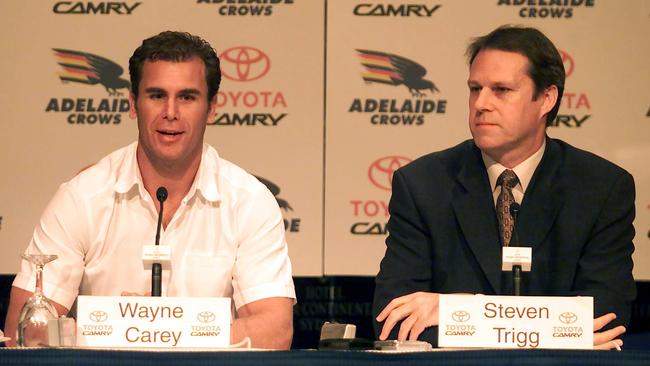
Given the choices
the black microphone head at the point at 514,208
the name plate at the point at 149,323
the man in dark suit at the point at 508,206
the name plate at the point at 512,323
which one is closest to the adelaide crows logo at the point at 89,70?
the man in dark suit at the point at 508,206

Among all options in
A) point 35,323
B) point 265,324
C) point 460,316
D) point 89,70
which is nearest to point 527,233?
point 265,324

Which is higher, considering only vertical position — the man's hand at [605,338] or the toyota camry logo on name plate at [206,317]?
the toyota camry logo on name plate at [206,317]

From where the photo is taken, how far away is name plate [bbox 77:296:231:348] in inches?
112

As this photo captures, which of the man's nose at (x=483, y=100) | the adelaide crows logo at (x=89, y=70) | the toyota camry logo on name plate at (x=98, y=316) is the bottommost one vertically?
the toyota camry logo on name plate at (x=98, y=316)

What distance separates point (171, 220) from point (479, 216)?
1.02m

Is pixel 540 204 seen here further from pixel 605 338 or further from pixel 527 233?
pixel 605 338

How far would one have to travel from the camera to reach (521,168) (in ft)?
13.3

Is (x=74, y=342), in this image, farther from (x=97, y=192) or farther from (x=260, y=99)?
(x=260, y=99)

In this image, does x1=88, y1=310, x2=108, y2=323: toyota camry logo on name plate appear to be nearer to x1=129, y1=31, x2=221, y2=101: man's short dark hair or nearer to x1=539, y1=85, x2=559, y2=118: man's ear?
x1=129, y1=31, x2=221, y2=101: man's short dark hair

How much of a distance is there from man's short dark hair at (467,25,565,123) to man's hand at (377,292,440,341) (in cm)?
99

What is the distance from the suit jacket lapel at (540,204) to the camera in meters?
3.87

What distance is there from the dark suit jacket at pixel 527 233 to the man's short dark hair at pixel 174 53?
2.44 feet

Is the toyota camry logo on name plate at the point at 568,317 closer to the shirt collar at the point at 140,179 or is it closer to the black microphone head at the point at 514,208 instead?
the black microphone head at the point at 514,208

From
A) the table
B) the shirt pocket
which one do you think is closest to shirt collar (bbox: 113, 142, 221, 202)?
the shirt pocket
